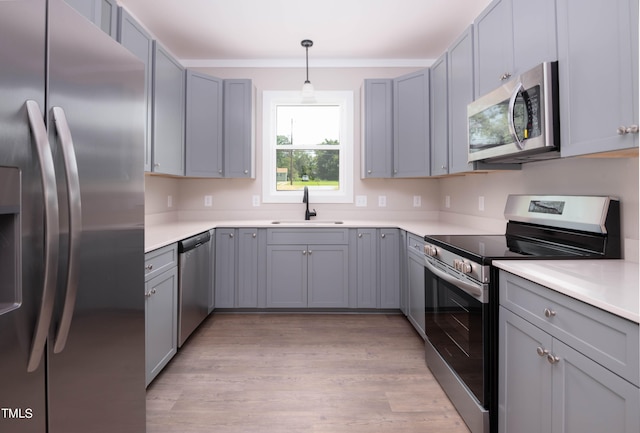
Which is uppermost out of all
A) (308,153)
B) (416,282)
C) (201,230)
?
(308,153)

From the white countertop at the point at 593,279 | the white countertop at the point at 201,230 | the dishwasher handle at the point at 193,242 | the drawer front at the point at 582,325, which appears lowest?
the drawer front at the point at 582,325

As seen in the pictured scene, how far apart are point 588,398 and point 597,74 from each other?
1140 mm

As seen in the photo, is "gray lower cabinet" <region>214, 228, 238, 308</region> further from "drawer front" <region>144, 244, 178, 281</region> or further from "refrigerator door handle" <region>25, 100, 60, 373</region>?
"refrigerator door handle" <region>25, 100, 60, 373</region>

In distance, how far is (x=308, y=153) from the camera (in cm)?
395

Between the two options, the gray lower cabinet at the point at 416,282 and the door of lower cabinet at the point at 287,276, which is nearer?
the gray lower cabinet at the point at 416,282

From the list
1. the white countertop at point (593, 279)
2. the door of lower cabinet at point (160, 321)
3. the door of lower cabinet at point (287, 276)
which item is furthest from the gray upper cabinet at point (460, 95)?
the door of lower cabinet at point (160, 321)

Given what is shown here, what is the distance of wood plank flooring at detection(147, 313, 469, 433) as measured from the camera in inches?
69.0

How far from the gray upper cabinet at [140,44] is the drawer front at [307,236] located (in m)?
1.22

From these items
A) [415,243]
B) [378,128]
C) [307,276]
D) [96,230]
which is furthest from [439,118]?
[96,230]

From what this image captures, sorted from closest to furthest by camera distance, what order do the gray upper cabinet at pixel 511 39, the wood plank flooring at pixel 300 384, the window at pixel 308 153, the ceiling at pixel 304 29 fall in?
1. the gray upper cabinet at pixel 511 39
2. the wood plank flooring at pixel 300 384
3. the ceiling at pixel 304 29
4. the window at pixel 308 153

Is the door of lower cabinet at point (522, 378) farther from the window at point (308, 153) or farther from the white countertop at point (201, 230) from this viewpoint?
the window at point (308, 153)

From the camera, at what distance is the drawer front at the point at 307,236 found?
10.7 ft

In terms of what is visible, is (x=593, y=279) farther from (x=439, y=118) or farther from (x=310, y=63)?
(x=310, y=63)

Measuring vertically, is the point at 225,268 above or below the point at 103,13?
Result: below
